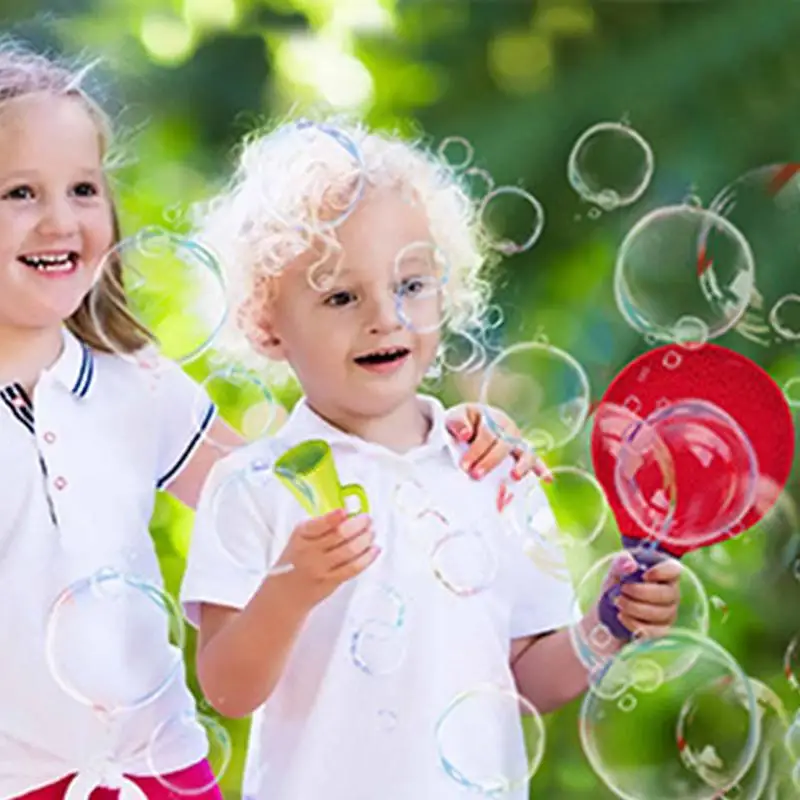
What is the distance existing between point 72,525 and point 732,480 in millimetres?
563

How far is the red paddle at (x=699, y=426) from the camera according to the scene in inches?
54.9

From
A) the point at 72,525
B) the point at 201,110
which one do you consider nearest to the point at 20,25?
the point at 201,110

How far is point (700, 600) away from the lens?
4.73 ft

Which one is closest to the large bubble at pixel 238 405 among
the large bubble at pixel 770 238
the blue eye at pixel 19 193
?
the blue eye at pixel 19 193

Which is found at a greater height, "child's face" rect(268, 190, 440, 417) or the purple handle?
"child's face" rect(268, 190, 440, 417)

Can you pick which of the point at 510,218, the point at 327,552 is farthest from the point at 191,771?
the point at 510,218

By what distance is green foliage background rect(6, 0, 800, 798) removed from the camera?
1416mm

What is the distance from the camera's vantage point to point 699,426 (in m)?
1.40

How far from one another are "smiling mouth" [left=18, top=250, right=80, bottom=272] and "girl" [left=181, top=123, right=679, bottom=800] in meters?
0.13

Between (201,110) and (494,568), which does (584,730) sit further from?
(201,110)

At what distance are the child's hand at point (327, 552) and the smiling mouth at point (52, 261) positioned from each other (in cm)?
29

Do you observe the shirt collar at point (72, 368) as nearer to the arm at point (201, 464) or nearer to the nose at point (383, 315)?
the arm at point (201, 464)

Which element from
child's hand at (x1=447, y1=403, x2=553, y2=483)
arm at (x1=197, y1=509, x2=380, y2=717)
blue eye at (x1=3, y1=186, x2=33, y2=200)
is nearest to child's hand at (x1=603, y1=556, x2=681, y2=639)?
child's hand at (x1=447, y1=403, x2=553, y2=483)

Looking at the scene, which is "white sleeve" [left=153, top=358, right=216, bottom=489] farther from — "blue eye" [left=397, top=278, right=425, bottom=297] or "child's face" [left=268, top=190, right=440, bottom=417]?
"blue eye" [left=397, top=278, right=425, bottom=297]
